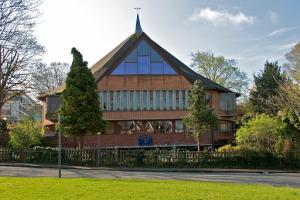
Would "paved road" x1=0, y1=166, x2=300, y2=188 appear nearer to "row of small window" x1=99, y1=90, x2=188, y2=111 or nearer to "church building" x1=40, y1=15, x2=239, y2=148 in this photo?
"church building" x1=40, y1=15, x2=239, y2=148

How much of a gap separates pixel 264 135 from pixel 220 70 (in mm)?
34394

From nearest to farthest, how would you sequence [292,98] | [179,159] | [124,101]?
[179,159] → [292,98] → [124,101]

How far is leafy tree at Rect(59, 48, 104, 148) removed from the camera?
32.7 meters

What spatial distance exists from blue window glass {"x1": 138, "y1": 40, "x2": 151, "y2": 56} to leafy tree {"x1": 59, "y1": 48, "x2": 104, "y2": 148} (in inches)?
559

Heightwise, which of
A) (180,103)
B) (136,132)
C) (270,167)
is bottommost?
(270,167)

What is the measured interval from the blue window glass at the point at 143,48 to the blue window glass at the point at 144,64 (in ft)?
1.53

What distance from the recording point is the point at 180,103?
47.9 metres

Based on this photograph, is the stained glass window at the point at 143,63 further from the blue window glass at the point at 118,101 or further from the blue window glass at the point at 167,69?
the blue window glass at the point at 118,101

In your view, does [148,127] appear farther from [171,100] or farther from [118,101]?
[118,101]

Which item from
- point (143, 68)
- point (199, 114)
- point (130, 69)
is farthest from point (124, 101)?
point (199, 114)

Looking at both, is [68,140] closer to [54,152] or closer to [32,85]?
[32,85]

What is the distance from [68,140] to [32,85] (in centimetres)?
724

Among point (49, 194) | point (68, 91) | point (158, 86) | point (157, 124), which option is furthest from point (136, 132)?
point (49, 194)

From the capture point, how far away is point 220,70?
6562cm
